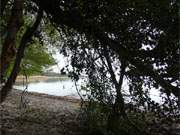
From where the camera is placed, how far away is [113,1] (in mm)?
6207

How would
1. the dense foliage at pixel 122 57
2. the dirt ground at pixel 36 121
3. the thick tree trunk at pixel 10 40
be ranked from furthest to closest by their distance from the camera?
the dirt ground at pixel 36 121 → the dense foliage at pixel 122 57 → the thick tree trunk at pixel 10 40

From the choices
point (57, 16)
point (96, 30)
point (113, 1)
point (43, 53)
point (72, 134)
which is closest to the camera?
point (113, 1)

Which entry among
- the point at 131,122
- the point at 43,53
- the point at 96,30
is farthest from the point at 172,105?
the point at 43,53

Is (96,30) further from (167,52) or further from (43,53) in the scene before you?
(43,53)

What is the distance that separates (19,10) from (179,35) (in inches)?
91.4

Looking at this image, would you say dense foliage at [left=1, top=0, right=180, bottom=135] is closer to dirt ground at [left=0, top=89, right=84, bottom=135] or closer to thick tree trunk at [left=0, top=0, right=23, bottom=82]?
dirt ground at [left=0, top=89, right=84, bottom=135]

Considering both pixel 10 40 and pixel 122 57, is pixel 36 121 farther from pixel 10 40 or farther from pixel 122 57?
pixel 10 40

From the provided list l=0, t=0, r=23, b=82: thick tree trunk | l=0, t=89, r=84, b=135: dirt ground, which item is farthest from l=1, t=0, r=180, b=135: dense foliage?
l=0, t=0, r=23, b=82: thick tree trunk

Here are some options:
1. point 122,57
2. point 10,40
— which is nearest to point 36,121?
point 122,57

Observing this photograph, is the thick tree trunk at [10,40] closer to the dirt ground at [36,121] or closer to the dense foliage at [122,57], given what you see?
the dense foliage at [122,57]

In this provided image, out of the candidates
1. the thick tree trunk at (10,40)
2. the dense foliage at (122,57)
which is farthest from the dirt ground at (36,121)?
the thick tree trunk at (10,40)

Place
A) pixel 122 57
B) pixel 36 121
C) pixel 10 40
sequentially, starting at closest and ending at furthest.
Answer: pixel 10 40 < pixel 122 57 < pixel 36 121

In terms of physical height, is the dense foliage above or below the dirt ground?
above

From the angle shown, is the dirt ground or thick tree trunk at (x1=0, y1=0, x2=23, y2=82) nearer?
thick tree trunk at (x1=0, y1=0, x2=23, y2=82)
